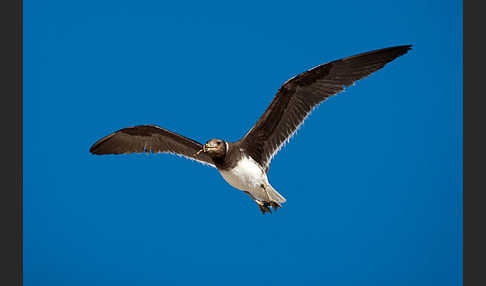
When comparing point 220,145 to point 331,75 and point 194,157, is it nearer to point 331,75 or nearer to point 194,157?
point 194,157

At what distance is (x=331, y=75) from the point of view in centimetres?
326

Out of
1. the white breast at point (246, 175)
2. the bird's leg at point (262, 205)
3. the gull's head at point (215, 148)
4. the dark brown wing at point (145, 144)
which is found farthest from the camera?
the dark brown wing at point (145, 144)

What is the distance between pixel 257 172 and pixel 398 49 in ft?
3.89

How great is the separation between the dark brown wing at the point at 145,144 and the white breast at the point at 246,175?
427 millimetres

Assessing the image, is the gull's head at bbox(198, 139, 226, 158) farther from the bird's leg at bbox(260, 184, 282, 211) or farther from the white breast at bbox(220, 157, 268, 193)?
A: the bird's leg at bbox(260, 184, 282, 211)

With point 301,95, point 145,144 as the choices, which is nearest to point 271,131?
point 301,95

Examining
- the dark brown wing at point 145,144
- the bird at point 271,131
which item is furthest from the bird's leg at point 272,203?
the dark brown wing at point 145,144

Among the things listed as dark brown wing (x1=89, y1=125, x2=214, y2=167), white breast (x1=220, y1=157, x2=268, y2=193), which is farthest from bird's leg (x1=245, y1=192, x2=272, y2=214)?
dark brown wing (x1=89, y1=125, x2=214, y2=167)

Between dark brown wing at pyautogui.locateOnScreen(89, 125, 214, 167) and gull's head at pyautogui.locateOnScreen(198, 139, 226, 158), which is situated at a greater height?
dark brown wing at pyautogui.locateOnScreen(89, 125, 214, 167)

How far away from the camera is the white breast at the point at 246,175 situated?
126 inches

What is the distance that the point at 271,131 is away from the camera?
346 centimetres

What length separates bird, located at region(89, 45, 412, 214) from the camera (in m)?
3.14

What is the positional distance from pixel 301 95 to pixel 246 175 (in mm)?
660

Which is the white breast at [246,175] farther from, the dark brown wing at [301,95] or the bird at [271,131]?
the dark brown wing at [301,95]
